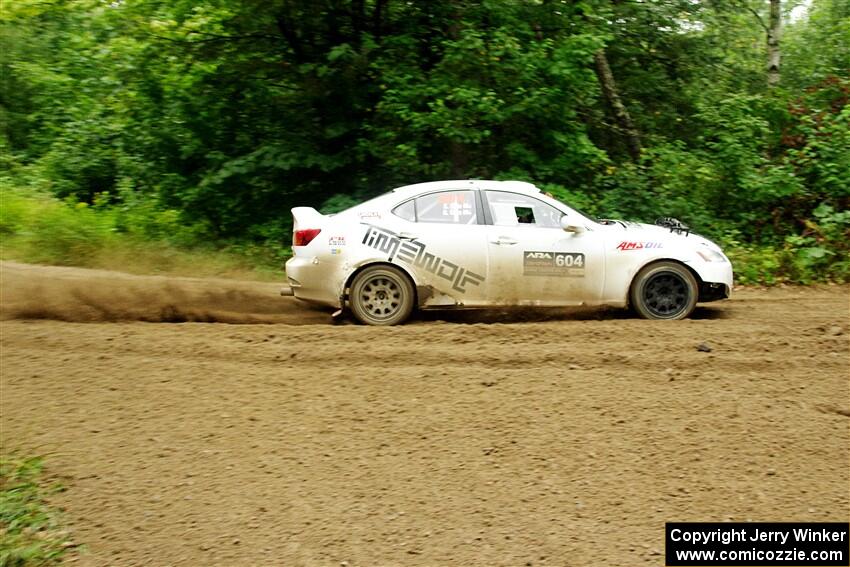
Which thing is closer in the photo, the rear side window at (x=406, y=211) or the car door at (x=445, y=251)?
the car door at (x=445, y=251)

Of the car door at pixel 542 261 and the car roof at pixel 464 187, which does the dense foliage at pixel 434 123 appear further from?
the car door at pixel 542 261

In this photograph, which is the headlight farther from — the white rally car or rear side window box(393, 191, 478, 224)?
rear side window box(393, 191, 478, 224)

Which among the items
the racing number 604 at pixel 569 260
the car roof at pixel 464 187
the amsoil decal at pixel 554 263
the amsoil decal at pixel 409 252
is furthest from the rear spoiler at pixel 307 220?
the racing number 604 at pixel 569 260

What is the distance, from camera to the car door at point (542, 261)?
30.9ft

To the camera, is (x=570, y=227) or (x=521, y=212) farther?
(x=521, y=212)

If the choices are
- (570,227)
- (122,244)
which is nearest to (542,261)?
(570,227)

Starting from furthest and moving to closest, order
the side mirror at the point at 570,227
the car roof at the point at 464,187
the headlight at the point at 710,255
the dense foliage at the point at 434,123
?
the dense foliage at the point at 434,123
the car roof at the point at 464,187
the headlight at the point at 710,255
the side mirror at the point at 570,227

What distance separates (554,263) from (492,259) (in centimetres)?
67

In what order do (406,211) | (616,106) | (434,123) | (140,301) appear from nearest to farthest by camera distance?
1. (406,211)
2. (140,301)
3. (434,123)
4. (616,106)

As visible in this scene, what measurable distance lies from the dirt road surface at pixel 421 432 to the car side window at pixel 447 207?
124 centimetres

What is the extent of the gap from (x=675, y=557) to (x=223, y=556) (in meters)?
2.53

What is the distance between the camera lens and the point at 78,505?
18.2 ft

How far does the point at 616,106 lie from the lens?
1648cm

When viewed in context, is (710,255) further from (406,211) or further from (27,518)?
(27,518)
